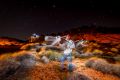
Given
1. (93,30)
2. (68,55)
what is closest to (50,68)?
(68,55)

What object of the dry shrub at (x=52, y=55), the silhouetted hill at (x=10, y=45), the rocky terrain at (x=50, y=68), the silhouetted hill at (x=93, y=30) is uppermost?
the silhouetted hill at (x=93, y=30)

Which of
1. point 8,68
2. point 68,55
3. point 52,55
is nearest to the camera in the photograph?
point 8,68

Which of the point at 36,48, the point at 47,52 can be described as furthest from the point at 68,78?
the point at 36,48

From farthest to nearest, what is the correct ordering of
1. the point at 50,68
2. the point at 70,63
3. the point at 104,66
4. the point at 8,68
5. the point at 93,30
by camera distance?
the point at 93,30 < the point at 70,63 < the point at 104,66 < the point at 50,68 < the point at 8,68

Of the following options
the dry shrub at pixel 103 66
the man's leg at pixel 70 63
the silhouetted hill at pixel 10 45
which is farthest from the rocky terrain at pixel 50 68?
the silhouetted hill at pixel 10 45

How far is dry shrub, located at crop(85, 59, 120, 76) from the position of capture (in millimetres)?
12034

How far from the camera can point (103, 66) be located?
1243 centimetres

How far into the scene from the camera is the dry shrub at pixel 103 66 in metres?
12.0

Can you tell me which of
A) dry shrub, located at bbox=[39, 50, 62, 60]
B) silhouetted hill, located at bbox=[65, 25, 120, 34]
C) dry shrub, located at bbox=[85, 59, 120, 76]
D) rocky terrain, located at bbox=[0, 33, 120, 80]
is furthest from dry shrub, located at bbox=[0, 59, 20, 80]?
silhouetted hill, located at bbox=[65, 25, 120, 34]

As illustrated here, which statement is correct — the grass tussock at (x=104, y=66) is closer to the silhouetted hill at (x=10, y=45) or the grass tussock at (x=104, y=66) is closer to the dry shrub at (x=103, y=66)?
the dry shrub at (x=103, y=66)

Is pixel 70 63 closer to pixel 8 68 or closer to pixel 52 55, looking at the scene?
pixel 52 55

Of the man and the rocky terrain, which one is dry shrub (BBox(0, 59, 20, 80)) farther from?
the man

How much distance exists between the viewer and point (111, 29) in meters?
28.9

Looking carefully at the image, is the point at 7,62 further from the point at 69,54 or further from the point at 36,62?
the point at 69,54
